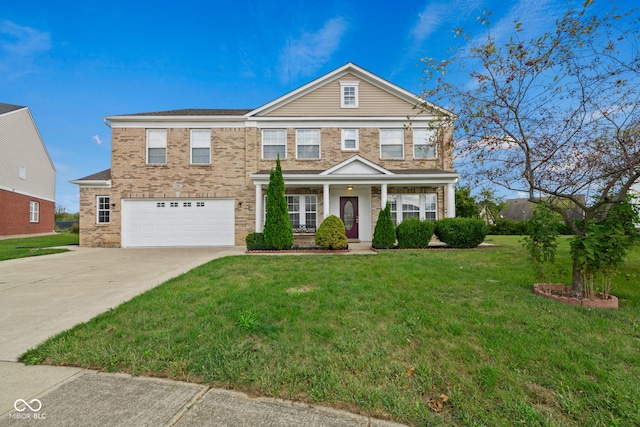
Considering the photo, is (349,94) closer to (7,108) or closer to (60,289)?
(60,289)

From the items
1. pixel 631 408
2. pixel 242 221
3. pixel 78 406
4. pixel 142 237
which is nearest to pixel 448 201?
pixel 242 221

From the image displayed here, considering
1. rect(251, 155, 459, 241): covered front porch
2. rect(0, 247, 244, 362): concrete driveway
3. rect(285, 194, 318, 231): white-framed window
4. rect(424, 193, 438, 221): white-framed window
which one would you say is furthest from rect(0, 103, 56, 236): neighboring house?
rect(424, 193, 438, 221): white-framed window

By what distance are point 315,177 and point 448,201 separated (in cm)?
603

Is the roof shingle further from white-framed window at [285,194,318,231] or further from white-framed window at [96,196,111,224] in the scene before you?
white-framed window at [285,194,318,231]

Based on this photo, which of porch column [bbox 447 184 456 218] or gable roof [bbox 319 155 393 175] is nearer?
gable roof [bbox 319 155 393 175]

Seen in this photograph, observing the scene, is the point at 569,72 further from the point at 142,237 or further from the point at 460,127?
the point at 142,237

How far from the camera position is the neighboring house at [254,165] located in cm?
1241

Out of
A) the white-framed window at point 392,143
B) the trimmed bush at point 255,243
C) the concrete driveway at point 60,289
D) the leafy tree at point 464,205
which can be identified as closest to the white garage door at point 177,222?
the trimmed bush at point 255,243

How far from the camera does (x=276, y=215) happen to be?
985cm

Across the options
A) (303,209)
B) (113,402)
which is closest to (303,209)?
(303,209)

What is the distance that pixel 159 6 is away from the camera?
37.2ft

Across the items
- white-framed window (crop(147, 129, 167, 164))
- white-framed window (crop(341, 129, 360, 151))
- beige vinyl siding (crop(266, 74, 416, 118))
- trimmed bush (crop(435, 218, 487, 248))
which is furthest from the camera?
beige vinyl siding (crop(266, 74, 416, 118))

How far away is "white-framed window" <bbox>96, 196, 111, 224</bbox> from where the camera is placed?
12445 mm

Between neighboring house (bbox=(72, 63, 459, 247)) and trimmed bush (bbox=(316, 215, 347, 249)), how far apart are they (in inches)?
99.9
